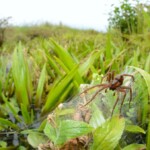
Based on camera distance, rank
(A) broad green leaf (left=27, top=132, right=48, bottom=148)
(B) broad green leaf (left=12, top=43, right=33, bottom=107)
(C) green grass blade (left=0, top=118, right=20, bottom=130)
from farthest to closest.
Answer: (B) broad green leaf (left=12, top=43, right=33, bottom=107) → (C) green grass blade (left=0, top=118, right=20, bottom=130) → (A) broad green leaf (left=27, top=132, right=48, bottom=148)

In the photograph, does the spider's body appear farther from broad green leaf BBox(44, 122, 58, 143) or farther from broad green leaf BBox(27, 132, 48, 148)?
broad green leaf BBox(27, 132, 48, 148)

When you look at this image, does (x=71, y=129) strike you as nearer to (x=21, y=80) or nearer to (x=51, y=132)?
(x=51, y=132)

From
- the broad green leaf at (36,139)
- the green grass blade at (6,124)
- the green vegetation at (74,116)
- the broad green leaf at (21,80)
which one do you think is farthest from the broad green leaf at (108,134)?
the broad green leaf at (21,80)

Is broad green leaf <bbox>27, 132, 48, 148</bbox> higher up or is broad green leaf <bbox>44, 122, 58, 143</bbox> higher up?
broad green leaf <bbox>44, 122, 58, 143</bbox>

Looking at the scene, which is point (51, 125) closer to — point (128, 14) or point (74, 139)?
point (74, 139)

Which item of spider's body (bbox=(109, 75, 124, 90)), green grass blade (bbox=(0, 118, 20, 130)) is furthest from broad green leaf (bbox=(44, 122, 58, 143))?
green grass blade (bbox=(0, 118, 20, 130))

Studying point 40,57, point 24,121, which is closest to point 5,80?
point 24,121

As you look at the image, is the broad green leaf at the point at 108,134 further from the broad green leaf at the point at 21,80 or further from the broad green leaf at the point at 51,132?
the broad green leaf at the point at 21,80

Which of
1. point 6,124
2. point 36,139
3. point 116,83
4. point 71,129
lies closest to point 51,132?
point 71,129
